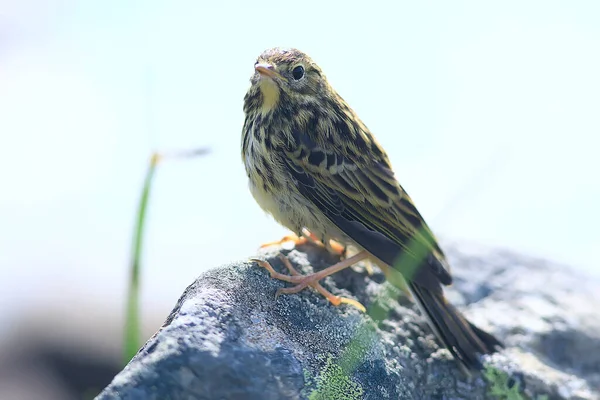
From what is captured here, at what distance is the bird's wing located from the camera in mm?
5250

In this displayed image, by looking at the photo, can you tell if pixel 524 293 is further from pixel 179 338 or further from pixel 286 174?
pixel 179 338

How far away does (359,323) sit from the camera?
4820mm

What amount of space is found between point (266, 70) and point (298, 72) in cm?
29

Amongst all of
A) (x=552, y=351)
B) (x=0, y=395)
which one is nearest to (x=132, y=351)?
(x=552, y=351)

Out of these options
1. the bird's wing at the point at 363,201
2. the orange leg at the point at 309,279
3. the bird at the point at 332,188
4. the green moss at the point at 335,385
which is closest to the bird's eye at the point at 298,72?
the bird at the point at 332,188

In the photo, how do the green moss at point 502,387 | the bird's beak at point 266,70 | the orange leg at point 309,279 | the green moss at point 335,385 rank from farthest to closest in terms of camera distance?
the bird's beak at point 266,70 → the green moss at point 502,387 → the orange leg at point 309,279 → the green moss at point 335,385

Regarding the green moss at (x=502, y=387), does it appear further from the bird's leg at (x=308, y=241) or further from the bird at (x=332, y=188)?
the bird's leg at (x=308, y=241)

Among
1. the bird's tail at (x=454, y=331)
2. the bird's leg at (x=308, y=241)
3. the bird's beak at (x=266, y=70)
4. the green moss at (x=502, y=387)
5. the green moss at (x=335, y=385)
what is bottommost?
the green moss at (x=335, y=385)

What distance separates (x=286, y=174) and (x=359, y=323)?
1129 mm

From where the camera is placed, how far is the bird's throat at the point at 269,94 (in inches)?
225

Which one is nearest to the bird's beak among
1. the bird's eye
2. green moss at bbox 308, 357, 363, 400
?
the bird's eye

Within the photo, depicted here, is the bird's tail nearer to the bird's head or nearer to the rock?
the rock

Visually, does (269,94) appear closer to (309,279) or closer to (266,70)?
(266,70)

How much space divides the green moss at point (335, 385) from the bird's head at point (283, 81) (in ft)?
6.82
